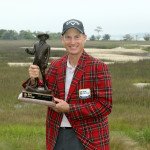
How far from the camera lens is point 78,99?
3287mm

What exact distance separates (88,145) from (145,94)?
12649 mm

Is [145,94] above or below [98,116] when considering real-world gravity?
below

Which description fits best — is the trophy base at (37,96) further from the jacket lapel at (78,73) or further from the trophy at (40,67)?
the jacket lapel at (78,73)

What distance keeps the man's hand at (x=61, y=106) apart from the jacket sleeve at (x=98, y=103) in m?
0.04

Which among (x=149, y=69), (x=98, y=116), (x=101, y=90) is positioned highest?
(x=101, y=90)

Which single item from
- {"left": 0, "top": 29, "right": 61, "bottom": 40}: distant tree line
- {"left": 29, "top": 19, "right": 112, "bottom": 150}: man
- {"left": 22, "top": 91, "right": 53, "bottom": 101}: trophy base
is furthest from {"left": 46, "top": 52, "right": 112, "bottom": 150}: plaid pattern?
{"left": 0, "top": 29, "right": 61, "bottom": 40}: distant tree line

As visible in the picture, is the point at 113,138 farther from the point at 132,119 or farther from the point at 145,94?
the point at 145,94

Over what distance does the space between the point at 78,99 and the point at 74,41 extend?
431 mm

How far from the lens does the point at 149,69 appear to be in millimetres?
26328

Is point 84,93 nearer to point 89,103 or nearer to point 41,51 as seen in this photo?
point 89,103

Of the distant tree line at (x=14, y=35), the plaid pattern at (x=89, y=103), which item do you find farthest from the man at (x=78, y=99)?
the distant tree line at (x=14, y=35)

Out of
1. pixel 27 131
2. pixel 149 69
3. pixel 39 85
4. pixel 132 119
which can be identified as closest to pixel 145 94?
pixel 132 119

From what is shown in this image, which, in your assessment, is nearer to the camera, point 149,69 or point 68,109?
point 68,109

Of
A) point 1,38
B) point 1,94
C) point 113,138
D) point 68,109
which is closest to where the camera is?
point 68,109
